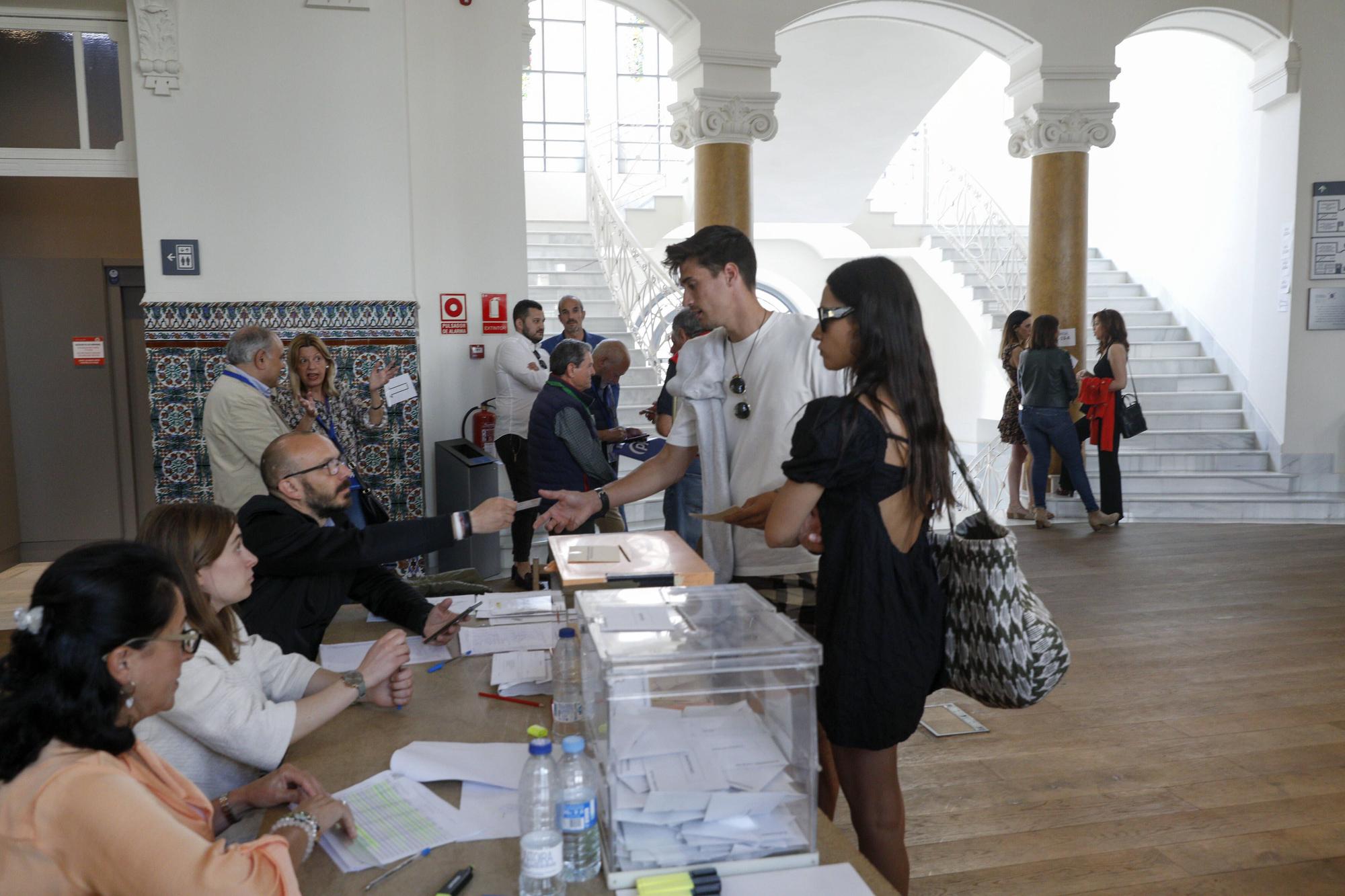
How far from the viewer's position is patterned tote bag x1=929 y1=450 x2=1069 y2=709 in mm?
1980

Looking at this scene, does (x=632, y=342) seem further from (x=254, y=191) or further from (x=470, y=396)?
(x=254, y=191)

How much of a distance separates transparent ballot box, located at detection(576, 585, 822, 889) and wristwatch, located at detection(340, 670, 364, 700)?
0.68m

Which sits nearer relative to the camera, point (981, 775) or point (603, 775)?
point (603, 775)

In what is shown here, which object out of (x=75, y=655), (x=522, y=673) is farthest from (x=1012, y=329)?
(x=75, y=655)

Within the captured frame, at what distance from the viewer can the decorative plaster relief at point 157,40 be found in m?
5.59

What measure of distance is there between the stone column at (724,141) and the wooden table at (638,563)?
17.1ft

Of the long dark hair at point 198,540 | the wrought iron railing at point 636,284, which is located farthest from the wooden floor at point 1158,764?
the wrought iron railing at point 636,284

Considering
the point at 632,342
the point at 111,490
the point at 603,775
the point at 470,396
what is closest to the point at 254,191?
the point at 470,396

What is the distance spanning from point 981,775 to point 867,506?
193 cm

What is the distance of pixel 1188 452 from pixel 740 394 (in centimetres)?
782

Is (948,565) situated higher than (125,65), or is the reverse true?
(125,65)

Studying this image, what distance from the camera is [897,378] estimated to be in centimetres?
200

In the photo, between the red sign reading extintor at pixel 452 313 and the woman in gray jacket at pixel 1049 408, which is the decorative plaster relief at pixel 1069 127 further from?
the red sign reading extintor at pixel 452 313

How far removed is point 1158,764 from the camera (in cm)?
352
